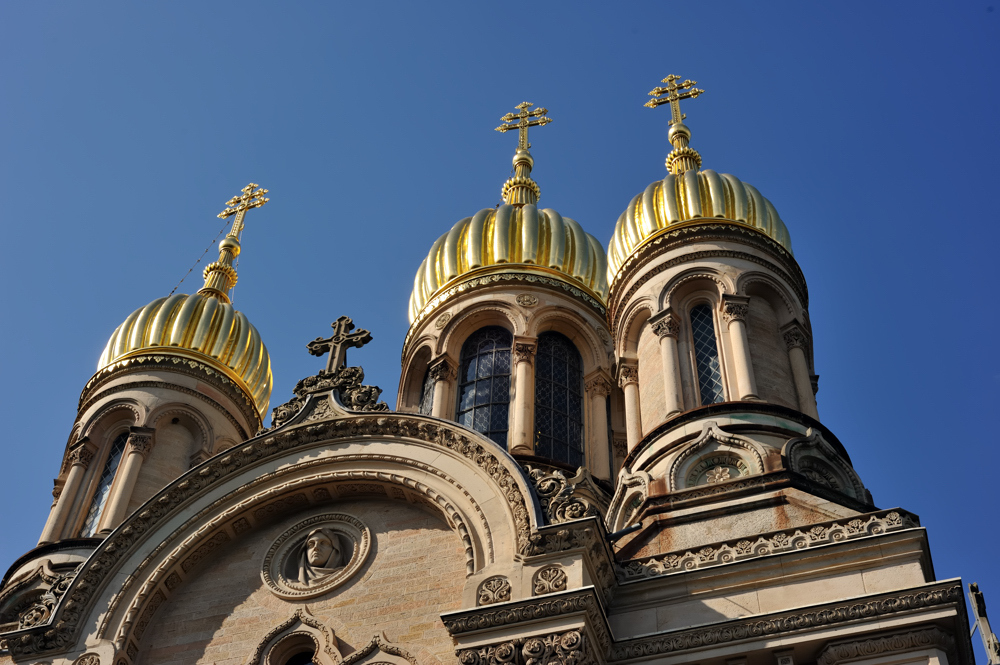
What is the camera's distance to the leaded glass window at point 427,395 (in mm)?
22734

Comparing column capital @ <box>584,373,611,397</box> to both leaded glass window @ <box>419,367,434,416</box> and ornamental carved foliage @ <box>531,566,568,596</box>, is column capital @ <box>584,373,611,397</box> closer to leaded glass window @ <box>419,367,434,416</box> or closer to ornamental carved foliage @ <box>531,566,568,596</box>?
leaded glass window @ <box>419,367,434,416</box>

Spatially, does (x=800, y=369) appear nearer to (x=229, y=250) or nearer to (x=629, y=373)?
(x=629, y=373)

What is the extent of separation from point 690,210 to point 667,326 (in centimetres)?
244

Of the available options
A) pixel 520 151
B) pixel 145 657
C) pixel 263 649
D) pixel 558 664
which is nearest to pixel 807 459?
pixel 558 664

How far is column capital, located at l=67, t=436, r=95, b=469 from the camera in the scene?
72.5 feet

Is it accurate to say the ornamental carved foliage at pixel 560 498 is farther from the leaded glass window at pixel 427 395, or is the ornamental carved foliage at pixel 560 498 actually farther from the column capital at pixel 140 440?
the column capital at pixel 140 440

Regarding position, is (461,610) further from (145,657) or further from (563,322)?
(563,322)

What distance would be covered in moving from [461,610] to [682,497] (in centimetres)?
367

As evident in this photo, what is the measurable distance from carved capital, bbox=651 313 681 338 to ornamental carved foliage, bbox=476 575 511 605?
626 cm

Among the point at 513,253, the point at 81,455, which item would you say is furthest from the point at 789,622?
the point at 81,455

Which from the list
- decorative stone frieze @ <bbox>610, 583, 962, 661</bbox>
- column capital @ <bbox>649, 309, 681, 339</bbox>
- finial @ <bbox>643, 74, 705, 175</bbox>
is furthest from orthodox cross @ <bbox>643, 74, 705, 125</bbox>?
decorative stone frieze @ <bbox>610, 583, 962, 661</bbox>

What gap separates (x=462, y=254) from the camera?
81.3ft

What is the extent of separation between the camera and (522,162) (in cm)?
2834

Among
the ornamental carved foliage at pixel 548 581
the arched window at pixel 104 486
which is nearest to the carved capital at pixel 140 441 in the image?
the arched window at pixel 104 486
